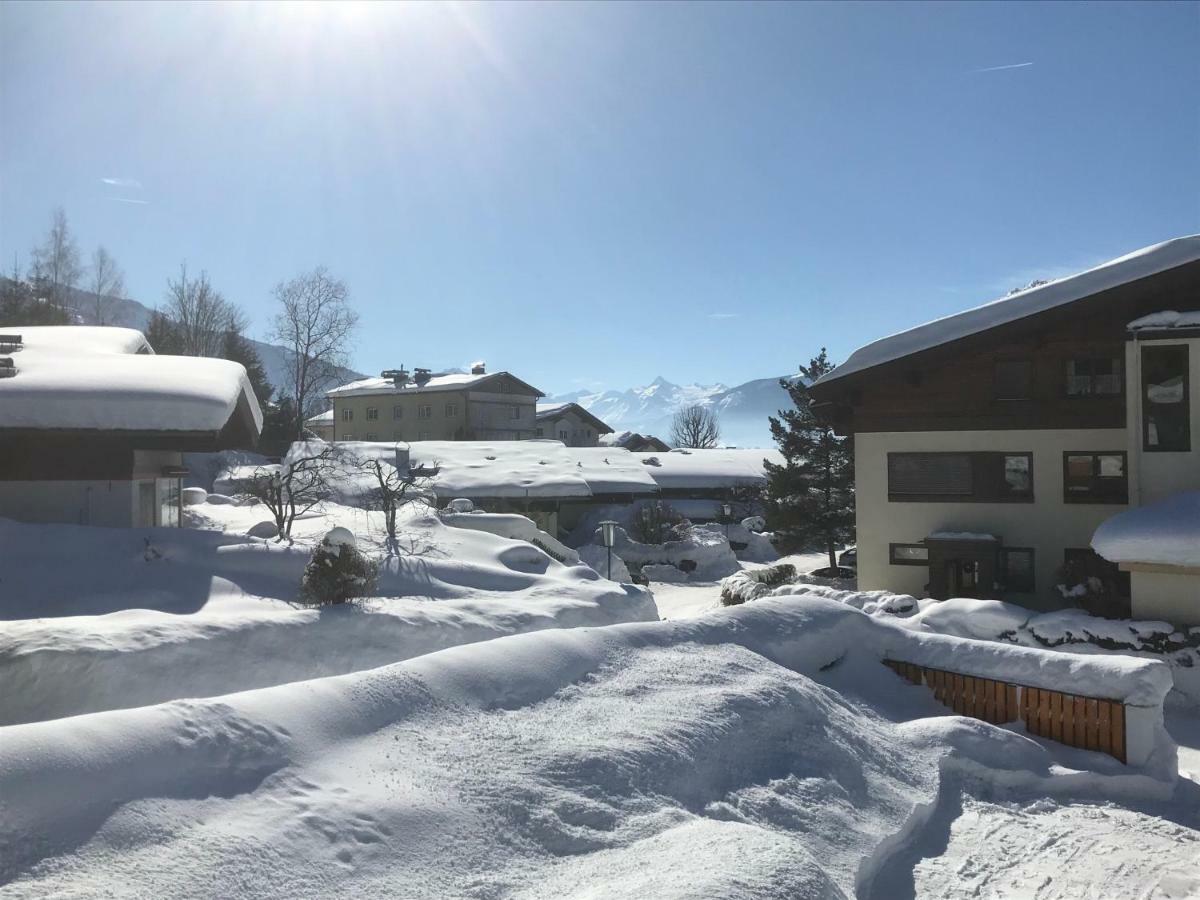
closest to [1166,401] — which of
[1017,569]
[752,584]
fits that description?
[1017,569]

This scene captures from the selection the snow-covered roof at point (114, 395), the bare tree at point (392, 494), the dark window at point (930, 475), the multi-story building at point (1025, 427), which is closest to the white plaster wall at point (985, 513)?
the multi-story building at point (1025, 427)

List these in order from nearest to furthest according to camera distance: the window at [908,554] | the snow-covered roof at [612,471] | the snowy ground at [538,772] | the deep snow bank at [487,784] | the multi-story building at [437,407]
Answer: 1. the deep snow bank at [487,784]
2. the snowy ground at [538,772]
3. the window at [908,554]
4. the snow-covered roof at [612,471]
5. the multi-story building at [437,407]

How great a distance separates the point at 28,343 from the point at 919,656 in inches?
791

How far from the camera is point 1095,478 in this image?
17453 mm

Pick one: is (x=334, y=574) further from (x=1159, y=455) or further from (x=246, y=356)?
(x=246, y=356)

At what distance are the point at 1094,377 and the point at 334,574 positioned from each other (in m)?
15.2

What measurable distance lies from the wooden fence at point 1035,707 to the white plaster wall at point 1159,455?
336 inches

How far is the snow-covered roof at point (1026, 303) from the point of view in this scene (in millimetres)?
16281

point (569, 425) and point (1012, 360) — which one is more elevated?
point (569, 425)

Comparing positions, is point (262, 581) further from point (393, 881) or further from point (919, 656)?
point (393, 881)

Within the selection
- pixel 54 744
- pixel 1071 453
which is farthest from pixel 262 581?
pixel 1071 453

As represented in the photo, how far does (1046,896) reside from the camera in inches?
237

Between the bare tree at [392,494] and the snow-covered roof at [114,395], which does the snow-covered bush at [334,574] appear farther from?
the snow-covered roof at [114,395]

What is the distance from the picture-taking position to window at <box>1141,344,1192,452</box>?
15.6m
